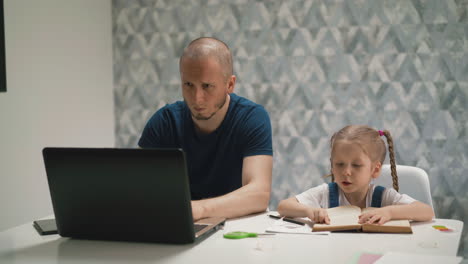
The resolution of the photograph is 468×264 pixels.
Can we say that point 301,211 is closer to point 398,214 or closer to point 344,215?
point 344,215

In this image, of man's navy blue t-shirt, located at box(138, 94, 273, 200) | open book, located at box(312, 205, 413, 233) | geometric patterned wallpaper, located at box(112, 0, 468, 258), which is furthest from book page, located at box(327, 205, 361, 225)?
geometric patterned wallpaper, located at box(112, 0, 468, 258)

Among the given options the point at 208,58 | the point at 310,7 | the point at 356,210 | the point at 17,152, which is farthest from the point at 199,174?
the point at 310,7

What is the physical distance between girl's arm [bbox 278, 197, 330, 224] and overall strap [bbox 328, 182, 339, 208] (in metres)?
0.15

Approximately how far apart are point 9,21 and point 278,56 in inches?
58.0

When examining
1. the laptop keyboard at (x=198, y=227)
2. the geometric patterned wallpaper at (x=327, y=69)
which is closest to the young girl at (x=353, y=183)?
the laptop keyboard at (x=198, y=227)

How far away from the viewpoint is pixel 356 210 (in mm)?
1605

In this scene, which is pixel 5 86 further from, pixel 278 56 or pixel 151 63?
pixel 278 56

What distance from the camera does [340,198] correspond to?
5.91 ft

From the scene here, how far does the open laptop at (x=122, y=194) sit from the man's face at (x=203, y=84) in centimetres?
61

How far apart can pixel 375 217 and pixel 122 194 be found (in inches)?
26.1

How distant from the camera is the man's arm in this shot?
5.28 feet

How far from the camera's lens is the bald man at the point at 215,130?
188cm

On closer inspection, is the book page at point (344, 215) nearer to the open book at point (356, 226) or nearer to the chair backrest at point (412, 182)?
the open book at point (356, 226)

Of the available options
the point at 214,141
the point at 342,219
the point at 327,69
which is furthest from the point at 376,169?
the point at 327,69
